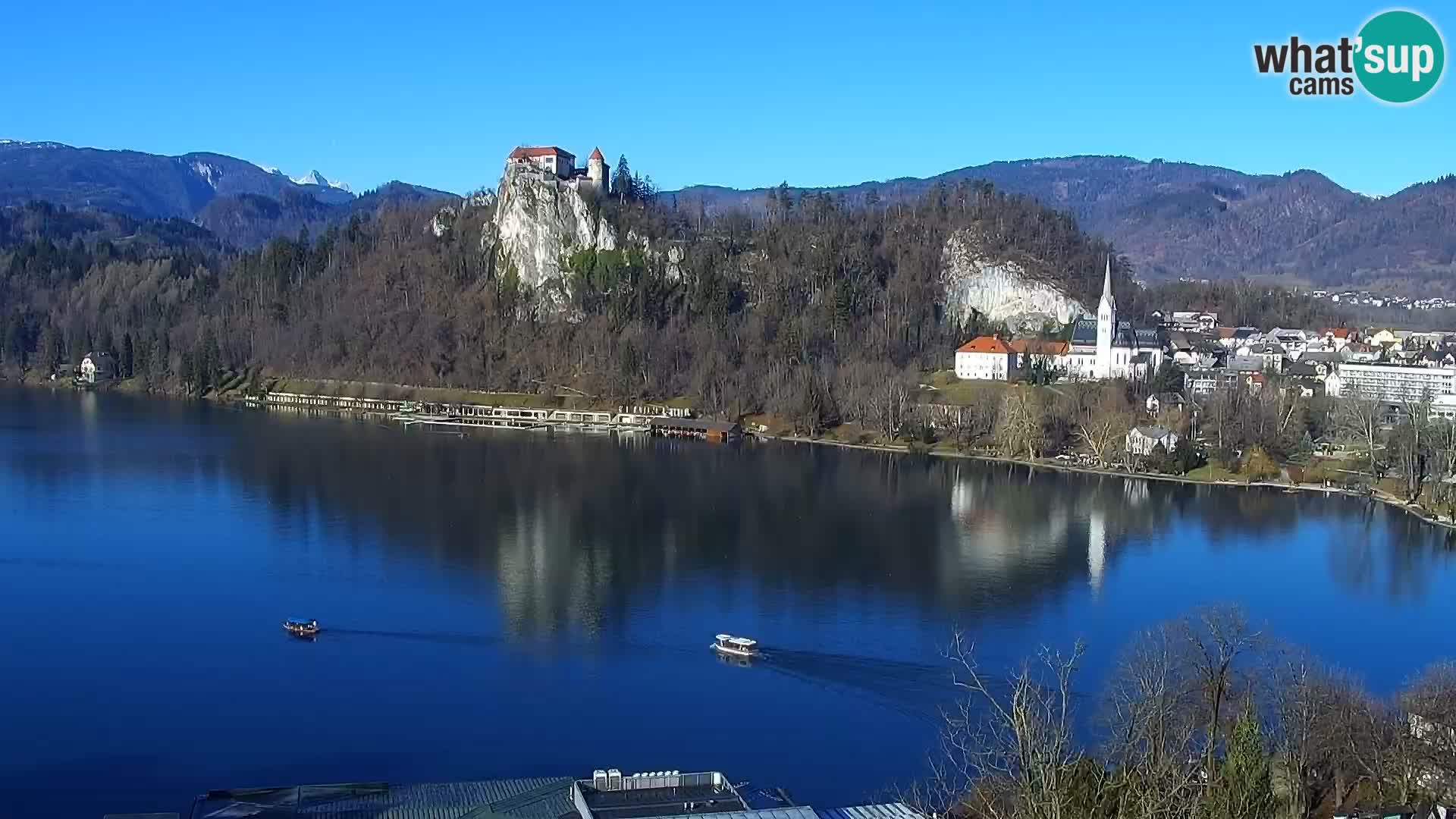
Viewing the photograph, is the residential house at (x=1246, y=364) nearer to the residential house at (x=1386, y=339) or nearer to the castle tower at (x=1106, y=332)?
the castle tower at (x=1106, y=332)

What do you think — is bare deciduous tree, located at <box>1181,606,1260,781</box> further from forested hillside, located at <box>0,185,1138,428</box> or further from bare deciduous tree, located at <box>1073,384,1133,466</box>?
forested hillside, located at <box>0,185,1138,428</box>

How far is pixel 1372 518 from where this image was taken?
63.6 ft

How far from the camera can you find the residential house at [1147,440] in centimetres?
2392

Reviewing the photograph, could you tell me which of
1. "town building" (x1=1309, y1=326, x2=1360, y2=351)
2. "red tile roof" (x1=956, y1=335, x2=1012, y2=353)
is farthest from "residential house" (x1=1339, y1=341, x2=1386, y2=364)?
"red tile roof" (x1=956, y1=335, x2=1012, y2=353)

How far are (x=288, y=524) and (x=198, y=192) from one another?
472ft

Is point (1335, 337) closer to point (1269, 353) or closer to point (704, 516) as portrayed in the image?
point (1269, 353)

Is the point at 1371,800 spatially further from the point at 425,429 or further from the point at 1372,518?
the point at 425,429

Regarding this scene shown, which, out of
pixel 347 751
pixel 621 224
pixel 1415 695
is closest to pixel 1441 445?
pixel 1415 695

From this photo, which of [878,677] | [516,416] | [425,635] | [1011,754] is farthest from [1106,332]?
[1011,754]

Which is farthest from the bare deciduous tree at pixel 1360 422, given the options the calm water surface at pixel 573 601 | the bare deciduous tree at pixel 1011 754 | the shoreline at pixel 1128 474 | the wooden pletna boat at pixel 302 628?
the wooden pletna boat at pixel 302 628

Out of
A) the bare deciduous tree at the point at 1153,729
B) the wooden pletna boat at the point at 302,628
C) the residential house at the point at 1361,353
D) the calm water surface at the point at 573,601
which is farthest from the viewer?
the residential house at the point at 1361,353

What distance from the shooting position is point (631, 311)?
116 ft

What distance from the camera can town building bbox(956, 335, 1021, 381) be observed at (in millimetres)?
30562

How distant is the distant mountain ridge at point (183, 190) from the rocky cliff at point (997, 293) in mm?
63789
